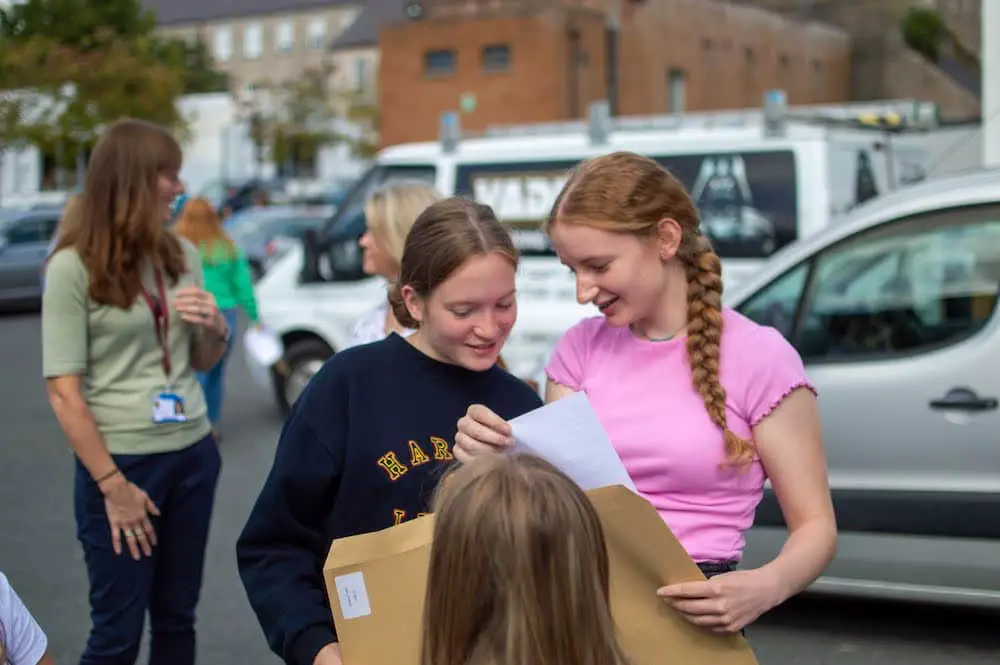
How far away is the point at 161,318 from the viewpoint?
142 inches

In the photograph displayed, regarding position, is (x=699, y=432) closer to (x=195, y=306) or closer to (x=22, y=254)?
(x=195, y=306)

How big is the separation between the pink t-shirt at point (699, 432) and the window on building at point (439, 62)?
35.8m

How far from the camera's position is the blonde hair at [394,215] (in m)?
3.83

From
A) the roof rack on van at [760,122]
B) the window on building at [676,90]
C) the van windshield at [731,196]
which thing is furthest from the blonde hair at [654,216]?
the window on building at [676,90]

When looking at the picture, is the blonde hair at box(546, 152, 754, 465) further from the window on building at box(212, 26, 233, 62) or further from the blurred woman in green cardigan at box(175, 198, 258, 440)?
the window on building at box(212, 26, 233, 62)

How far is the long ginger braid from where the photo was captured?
7.42ft

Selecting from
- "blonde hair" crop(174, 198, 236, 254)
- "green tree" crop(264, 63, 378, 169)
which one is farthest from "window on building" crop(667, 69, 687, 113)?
"blonde hair" crop(174, 198, 236, 254)

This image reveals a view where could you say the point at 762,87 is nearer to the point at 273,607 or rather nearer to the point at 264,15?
the point at 273,607

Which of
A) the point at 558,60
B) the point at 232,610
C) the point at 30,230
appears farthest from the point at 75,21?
the point at 232,610

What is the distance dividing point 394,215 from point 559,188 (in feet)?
18.6

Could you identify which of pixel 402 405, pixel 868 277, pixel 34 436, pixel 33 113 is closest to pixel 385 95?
pixel 33 113

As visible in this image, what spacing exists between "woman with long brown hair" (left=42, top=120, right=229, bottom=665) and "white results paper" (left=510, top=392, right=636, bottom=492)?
180 cm

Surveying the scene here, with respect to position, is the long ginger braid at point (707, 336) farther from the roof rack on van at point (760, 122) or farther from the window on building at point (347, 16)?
the window on building at point (347, 16)

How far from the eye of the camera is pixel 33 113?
32.2 m
